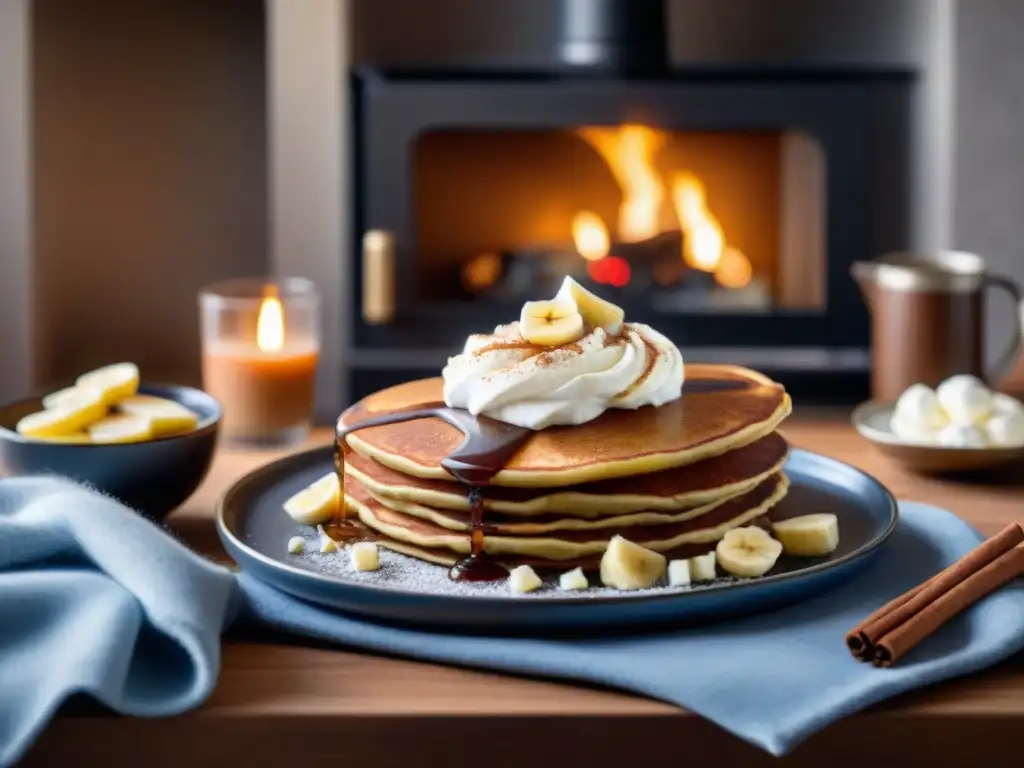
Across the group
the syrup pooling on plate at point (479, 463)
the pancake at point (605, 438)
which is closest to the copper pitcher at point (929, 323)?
the pancake at point (605, 438)

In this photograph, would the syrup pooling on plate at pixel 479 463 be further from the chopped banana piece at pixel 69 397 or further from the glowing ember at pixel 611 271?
the glowing ember at pixel 611 271

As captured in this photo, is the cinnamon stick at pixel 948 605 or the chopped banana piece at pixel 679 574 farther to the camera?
the chopped banana piece at pixel 679 574

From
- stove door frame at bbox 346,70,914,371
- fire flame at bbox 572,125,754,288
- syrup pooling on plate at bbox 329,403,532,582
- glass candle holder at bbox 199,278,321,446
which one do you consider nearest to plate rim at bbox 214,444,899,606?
syrup pooling on plate at bbox 329,403,532,582

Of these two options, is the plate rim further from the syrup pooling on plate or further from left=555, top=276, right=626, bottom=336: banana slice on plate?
left=555, top=276, right=626, bottom=336: banana slice on plate

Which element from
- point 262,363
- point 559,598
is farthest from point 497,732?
point 262,363

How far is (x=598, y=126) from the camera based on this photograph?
2.40m

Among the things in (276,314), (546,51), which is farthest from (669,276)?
(276,314)

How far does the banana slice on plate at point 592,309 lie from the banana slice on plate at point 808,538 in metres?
0.24

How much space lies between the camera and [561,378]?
114 centimetres

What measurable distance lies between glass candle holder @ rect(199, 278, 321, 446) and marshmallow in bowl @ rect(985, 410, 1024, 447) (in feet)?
2.84

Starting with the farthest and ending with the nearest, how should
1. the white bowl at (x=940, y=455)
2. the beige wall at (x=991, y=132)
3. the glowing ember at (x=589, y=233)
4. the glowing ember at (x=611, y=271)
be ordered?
the glowing ember at (x=589, y=233), the glowing ember at (x=611, y=271), the beige wall at (x=991, y=132), the white bowl at (x=940, y=455)

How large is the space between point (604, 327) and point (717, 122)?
1.25 meters

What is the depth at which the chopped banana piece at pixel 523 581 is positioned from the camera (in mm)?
1036

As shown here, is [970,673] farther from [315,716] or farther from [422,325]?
[422,325]
